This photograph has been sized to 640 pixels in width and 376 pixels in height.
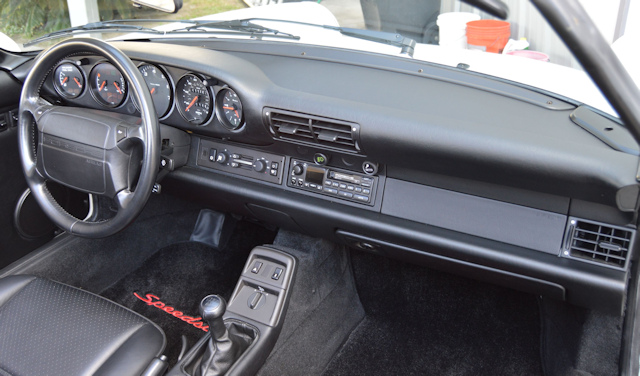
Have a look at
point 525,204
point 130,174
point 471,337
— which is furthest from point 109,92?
point 471,337

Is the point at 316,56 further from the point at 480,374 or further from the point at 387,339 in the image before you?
the point at 480,374

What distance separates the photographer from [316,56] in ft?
5.87

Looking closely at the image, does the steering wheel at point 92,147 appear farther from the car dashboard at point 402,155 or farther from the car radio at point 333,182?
the car radio at point 333,182

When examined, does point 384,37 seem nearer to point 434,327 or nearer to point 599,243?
point 599,243

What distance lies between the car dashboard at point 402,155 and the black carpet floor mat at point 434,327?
527 millimetres

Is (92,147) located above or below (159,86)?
below

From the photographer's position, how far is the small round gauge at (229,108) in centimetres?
173

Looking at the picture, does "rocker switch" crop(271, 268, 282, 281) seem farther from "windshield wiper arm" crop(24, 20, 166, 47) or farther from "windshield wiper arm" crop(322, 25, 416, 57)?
"windshield wiper arm" crop(24, 20, 166, 47)

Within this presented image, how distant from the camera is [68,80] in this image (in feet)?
6.60

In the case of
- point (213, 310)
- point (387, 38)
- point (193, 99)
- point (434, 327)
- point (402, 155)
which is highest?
point (387, 38)

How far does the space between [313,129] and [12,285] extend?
43.9 inches

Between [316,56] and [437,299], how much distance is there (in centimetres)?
118

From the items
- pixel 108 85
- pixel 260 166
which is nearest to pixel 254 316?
pixel 260 166

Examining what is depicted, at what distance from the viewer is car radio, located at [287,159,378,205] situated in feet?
5.66
